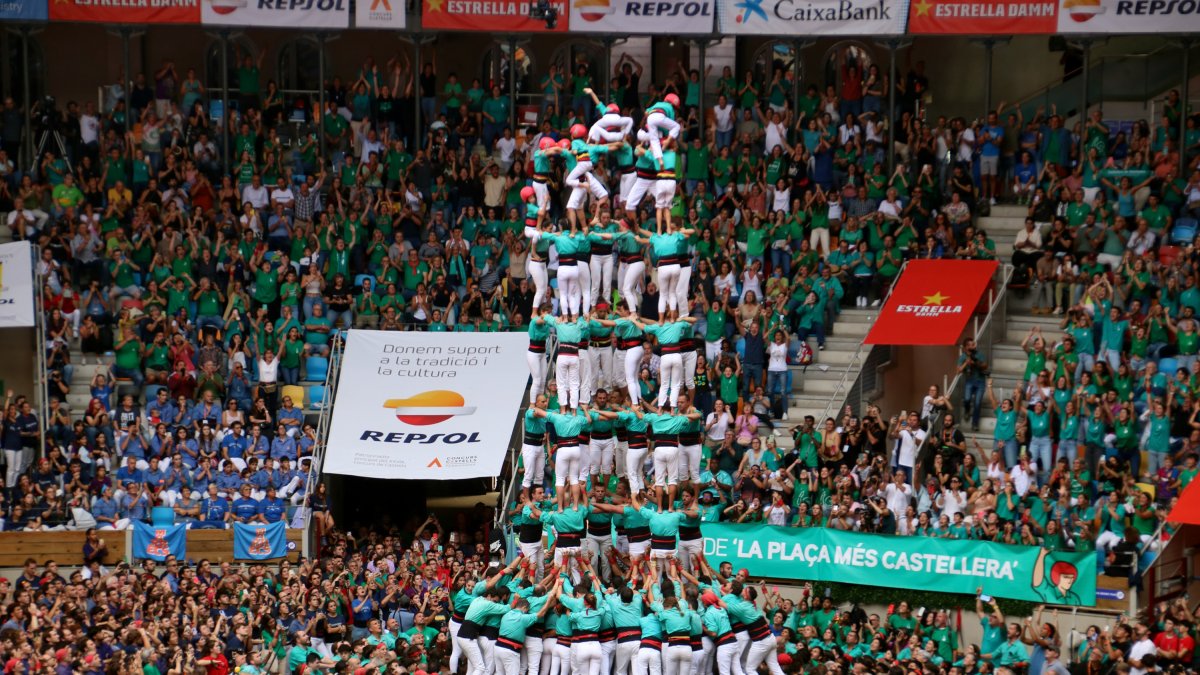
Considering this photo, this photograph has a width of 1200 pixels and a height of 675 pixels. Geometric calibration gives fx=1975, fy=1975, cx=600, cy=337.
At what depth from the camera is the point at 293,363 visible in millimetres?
36281

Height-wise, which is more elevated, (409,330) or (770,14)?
(770,14)

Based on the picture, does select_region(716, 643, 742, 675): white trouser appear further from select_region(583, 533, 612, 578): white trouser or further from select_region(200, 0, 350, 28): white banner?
select_region(200, 0, 350, 28): white banner

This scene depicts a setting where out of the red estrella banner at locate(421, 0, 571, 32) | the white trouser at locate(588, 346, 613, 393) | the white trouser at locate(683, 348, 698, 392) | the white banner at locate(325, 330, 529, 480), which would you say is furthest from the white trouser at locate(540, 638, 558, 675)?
the red estrella banner at locate(421, 0, 571, 32)

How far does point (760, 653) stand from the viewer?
25656mm

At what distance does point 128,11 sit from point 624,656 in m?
19.3

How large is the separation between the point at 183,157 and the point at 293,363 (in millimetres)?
5966

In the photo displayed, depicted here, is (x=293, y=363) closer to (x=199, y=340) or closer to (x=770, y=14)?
(x=199, y=340)

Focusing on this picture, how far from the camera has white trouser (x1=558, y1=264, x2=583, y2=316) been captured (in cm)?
2622

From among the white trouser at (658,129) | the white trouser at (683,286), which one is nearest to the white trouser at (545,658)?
the white trouser at (683,286)

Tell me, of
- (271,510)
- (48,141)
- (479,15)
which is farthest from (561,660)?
(48,141)

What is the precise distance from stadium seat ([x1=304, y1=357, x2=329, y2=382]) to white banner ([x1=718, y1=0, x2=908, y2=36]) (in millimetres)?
10135

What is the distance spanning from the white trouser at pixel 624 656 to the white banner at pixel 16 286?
51.0 ft

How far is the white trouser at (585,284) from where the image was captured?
26.3m

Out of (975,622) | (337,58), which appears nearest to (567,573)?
(975,622)
